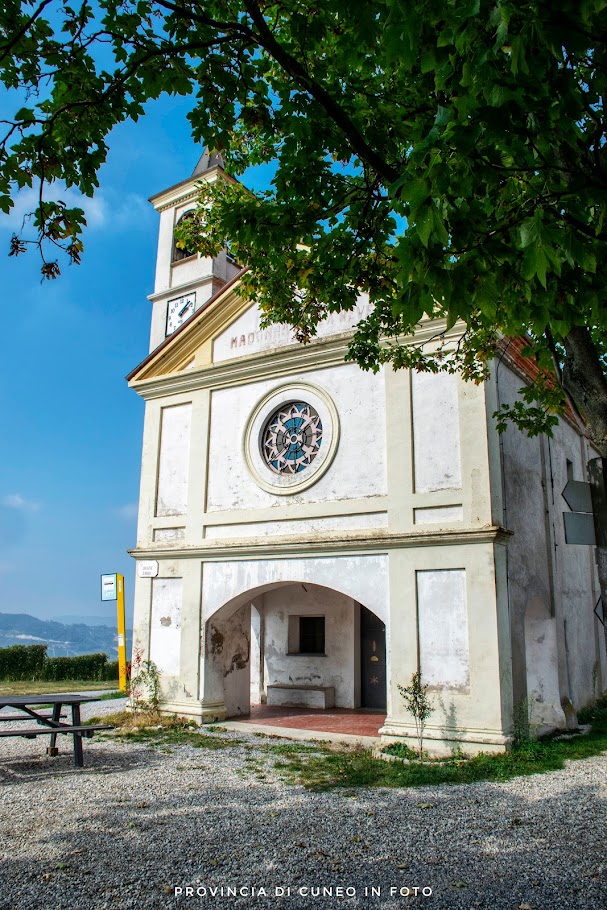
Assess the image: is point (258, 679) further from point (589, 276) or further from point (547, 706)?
point (589, 276)

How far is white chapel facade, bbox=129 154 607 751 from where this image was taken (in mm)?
10195

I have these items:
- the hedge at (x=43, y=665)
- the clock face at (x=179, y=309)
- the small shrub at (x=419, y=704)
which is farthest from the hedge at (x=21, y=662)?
the small shrub at (x=419, y=704)

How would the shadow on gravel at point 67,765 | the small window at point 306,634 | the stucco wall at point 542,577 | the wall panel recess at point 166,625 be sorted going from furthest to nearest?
the small window at point 306,634 < the wall panel recess at point 166,625 < the stucco wall at point 542,577 < the shadow on gravel at point 67,765

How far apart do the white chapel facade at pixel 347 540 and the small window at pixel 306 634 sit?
0.15ft

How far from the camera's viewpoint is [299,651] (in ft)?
50.2

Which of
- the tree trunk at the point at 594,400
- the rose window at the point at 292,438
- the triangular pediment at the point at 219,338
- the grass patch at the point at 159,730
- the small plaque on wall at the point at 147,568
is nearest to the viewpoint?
the tree trunk at the point at 594,400

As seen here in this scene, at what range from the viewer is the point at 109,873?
16.4ft

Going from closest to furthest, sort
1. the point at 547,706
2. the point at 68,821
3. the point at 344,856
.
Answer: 1. the point at 344,856
2. the point at 68,821
3. the point at 547,706

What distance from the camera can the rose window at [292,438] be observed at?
1254 centimetres

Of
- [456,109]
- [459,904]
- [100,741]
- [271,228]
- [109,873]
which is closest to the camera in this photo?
[456,109]

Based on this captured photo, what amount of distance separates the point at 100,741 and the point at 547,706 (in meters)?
7.82

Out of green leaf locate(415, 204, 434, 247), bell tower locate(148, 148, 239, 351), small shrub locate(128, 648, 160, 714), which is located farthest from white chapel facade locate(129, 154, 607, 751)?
green leaf locate(415, 204, 434, 247)

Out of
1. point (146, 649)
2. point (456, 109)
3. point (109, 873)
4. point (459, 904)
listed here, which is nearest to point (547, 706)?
point (146, 649)

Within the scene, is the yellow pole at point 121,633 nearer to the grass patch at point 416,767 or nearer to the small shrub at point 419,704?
the grass patch at point 416,767
